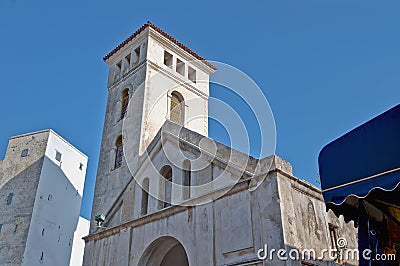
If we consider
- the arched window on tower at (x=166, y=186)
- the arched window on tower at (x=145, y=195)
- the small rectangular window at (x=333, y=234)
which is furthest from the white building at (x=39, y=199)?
the small rectangular window at (x=333, y=234)

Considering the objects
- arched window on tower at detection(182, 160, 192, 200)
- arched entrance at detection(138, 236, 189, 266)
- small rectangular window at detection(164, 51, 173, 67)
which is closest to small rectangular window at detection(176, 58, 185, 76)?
small rectangular window at detection(164, 51, 173, 67)

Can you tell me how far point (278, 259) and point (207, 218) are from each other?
2761 millimetres

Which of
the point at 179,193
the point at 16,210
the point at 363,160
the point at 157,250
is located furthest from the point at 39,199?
the point at 363,160

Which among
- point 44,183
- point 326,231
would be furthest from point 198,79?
point 44,183

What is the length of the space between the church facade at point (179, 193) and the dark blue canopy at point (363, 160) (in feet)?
12.6

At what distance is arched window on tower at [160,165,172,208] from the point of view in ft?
46.2

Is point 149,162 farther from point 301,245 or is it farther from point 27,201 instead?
point 27,201

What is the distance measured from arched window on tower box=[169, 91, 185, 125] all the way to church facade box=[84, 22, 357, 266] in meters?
0.06

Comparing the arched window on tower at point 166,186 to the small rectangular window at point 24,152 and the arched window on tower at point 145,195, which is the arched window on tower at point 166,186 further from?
the small rectangular window at point 24,152

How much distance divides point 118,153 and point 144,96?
3.02 m

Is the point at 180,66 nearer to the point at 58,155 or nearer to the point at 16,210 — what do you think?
the point at 58,155

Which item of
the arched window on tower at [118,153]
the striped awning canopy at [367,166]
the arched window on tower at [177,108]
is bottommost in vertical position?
the striped awning canopy at [367,166]

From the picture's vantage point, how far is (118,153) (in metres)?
19.0

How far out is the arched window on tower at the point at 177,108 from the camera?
69.2ft
